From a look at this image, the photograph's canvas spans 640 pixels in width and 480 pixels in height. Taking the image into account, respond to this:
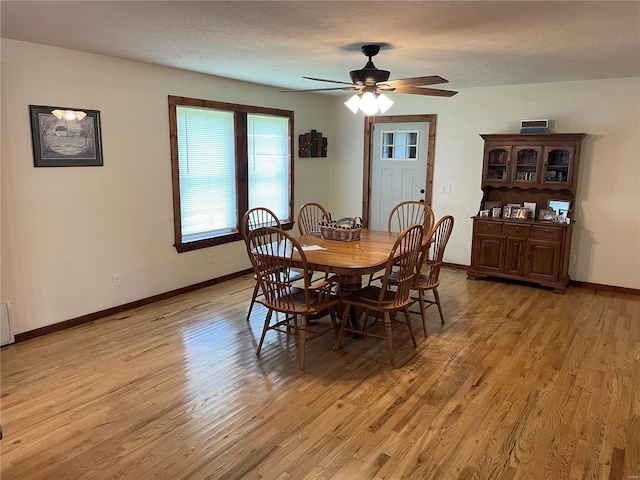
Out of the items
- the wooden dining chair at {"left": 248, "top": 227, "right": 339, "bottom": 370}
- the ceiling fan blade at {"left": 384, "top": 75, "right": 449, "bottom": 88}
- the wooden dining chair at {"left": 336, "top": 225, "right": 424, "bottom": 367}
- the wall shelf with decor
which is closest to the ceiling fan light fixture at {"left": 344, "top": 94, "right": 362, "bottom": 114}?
the ceiling fan blade at {"left": 384, "top": 75, "right": 449, "bottom": 88}

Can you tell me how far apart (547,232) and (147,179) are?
4.29 m

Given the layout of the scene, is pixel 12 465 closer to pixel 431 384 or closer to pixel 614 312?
pixel 431 384

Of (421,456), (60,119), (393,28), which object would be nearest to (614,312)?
(421,456)

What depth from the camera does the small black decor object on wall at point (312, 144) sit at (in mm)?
6574

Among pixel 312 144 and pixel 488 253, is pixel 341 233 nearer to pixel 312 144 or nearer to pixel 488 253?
pixel 488 253

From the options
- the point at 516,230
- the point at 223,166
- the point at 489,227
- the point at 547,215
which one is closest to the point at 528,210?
the point at 547,215

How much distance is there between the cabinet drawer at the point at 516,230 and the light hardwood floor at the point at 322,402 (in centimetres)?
124

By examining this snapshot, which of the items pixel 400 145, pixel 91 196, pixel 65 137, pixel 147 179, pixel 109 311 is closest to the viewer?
pixel 65 137

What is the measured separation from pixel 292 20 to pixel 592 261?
177 inches

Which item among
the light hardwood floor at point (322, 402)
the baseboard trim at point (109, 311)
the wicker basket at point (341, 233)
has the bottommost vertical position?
the light hardwood floor at point (322, 402)

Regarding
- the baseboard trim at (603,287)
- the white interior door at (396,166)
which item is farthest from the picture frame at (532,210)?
the white interior door at (396,166)

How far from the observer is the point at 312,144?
6711mm

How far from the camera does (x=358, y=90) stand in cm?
358

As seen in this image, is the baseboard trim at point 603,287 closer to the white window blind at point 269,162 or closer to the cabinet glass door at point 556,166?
the cabinet glass door at point 556,166
